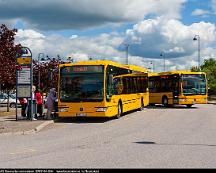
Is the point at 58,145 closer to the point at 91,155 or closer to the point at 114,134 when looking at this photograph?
the point at 91,155

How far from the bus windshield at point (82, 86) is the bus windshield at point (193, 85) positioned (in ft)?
45.5

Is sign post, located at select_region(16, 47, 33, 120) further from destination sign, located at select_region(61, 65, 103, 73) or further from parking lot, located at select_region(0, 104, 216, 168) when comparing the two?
parking lot, located at select_region(0, 104, 216, 168)

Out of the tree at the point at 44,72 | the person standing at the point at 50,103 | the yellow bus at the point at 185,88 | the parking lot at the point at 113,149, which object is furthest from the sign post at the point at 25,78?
the tree at the point at 44,72

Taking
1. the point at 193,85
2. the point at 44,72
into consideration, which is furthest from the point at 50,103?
the point at 44,72

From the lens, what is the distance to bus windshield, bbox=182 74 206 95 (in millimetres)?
32344

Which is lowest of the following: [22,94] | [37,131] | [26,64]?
[37,131]

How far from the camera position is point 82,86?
1994 cm

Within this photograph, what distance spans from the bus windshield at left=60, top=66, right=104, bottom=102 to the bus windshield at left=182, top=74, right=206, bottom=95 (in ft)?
45.5

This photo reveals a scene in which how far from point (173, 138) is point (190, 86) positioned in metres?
19.4

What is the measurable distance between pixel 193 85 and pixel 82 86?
1486 centimetres


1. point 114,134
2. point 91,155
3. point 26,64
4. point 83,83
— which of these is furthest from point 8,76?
point 91,155

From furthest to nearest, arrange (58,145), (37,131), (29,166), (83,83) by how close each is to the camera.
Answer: (83,83) → (37,131) → (58,145) → (29,166)

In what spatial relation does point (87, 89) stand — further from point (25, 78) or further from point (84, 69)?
point (25, 78)

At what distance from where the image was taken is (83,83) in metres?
20.0
